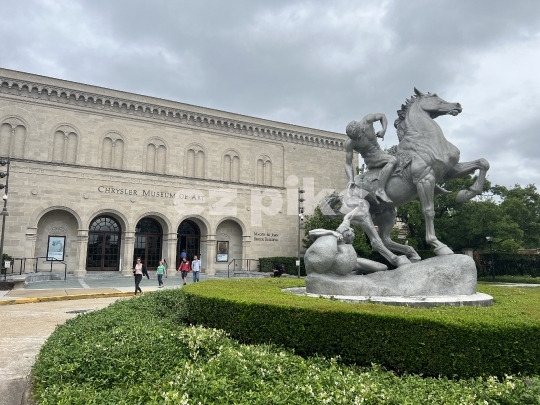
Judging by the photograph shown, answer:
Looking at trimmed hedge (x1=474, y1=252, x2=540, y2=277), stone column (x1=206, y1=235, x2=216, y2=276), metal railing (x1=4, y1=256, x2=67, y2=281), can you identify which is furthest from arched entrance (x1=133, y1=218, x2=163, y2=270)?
trimmed hedge (x1=474, y1=252, x2=540, y2=277)

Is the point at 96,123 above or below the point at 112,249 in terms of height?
above

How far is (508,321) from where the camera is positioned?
5.03 meters

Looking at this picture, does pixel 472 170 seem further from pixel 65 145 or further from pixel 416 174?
pixel 65 145

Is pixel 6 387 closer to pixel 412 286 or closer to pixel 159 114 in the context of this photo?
pixel 412 286

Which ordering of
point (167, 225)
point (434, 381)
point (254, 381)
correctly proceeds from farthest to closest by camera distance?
point (167, 225) < point (434, 381) < point (254, 381)

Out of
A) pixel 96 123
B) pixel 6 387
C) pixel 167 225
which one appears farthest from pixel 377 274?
pixel 96 123

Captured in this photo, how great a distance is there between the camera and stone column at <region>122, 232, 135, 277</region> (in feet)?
96.7

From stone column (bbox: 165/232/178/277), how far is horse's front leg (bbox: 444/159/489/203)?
25.4 m

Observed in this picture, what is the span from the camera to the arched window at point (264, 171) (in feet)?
120

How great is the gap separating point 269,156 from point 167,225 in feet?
38.2

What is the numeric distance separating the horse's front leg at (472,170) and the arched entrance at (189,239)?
27451mm

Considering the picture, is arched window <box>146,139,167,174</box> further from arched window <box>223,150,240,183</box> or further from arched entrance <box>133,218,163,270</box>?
arched window <box>223,150,240,183</box>

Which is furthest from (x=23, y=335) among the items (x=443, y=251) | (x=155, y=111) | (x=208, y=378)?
(x=155, y=111)

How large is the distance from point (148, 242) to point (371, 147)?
26.6 m
